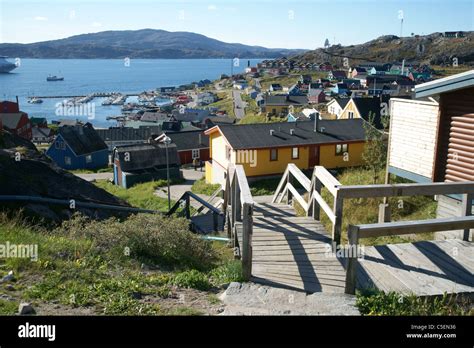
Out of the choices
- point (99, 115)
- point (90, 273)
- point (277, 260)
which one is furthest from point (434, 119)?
point (99, 115)

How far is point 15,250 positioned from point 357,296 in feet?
15.6

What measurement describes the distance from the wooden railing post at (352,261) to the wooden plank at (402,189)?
1.09 metres

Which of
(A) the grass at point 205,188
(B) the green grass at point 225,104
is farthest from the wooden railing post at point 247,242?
(B) the green grass at point 225,104

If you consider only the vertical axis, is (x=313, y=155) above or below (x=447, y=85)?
below

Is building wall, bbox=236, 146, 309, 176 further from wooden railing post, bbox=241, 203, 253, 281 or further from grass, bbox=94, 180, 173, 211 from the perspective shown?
wooden railing post, bbox=241, 203, 253, 281

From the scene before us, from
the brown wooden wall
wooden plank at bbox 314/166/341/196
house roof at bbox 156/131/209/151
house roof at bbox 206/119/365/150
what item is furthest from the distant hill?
wooden plank at bbox 314/166/341/196

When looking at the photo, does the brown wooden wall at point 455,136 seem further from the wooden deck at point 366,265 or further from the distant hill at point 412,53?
the distant hill at point 412,53

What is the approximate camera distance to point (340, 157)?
3111cm

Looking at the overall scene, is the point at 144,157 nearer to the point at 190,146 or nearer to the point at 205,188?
the point at 190,146

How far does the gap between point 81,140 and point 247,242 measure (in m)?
49.8

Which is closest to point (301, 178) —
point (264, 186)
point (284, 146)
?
point (264, 186)

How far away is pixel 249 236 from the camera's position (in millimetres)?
5465
